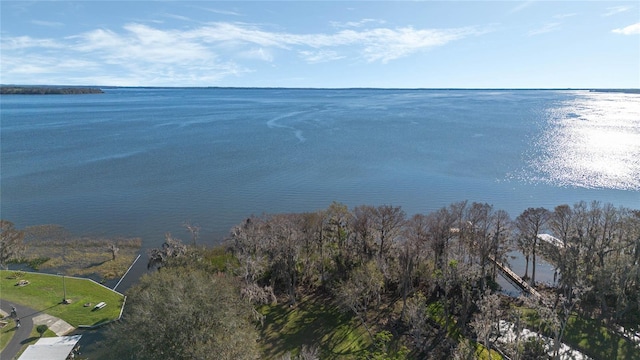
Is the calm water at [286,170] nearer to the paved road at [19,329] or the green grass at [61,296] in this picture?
the green grass at [61,296]

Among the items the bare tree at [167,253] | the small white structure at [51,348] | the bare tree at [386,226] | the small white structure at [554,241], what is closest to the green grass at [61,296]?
the small white structure at [51,348]

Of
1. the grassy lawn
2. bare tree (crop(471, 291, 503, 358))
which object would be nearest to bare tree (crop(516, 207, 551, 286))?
the grassy lawn

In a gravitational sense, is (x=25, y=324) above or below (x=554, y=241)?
below

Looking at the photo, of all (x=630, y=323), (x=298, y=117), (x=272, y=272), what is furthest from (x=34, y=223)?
(x=298, y=117)

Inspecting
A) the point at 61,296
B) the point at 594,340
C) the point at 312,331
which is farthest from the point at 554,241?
the point at 61,296

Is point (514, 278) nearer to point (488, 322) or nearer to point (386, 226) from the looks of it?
point (386, 226)

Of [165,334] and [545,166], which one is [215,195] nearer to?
[165,334]
